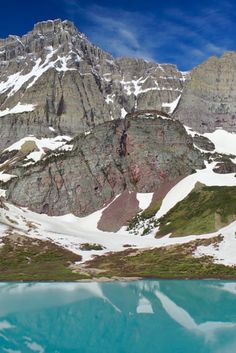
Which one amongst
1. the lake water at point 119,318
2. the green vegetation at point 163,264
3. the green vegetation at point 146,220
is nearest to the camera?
the lake water at point 119,318

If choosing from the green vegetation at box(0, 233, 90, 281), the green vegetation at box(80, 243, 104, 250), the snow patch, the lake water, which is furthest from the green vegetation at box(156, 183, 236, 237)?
the lake water

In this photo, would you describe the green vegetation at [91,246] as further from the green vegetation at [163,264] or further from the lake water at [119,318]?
the lake water at [119,318]

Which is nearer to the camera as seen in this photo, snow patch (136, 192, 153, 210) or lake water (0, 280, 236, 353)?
lake water (0, 280, 236, 353)

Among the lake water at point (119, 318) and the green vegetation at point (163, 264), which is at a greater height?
the green vegetation at point (163, 264)

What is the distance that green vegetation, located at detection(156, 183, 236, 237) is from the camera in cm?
13562

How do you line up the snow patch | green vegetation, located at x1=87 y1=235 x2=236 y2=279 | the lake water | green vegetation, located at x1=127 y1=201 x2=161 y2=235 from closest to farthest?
the lake water
green vegetation, located at x1=87 y1=235 x2=236 y2=279
green vegetation, located at x1=127 y1=201 x2=161 y2=235
the snow patch

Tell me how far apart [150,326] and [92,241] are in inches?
3716

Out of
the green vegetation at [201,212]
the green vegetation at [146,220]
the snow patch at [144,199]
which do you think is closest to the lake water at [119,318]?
the green vegetation at [201,212]

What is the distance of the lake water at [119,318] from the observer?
139 feet

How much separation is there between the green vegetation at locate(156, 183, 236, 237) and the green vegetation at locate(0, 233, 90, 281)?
35.4m

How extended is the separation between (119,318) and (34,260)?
65307 millimetres

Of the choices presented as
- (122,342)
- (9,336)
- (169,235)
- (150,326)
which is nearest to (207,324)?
(150,326)

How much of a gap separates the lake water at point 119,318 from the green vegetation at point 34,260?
13093 mm

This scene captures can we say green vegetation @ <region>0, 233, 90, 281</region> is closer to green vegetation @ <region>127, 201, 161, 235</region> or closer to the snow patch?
green vegetation @ <region>127, 201, 161, 235</region>
